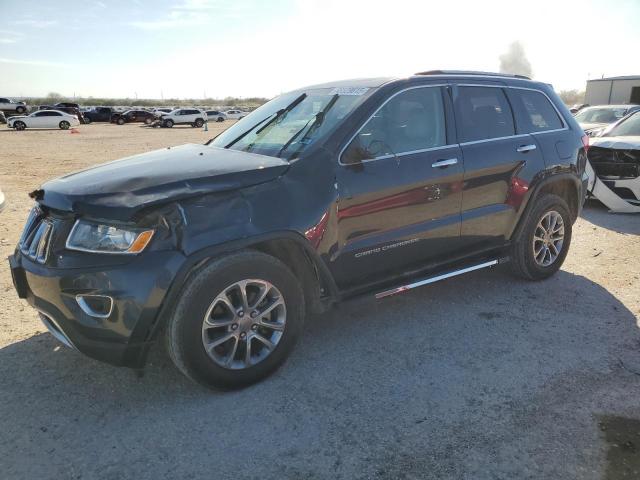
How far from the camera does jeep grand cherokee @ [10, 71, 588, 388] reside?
9.23 ft

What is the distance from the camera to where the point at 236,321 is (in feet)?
10.2

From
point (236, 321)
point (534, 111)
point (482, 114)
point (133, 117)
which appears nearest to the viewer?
point (236, 321)

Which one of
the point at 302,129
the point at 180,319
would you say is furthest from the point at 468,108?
the point at 180,319

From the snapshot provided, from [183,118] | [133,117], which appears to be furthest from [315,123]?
[133,117]

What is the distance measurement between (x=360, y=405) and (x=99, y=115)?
5079 centimetres

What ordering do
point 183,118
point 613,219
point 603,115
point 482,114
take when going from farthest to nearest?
point 183,118 → point 603,115 → point 613,219 → point 482,114

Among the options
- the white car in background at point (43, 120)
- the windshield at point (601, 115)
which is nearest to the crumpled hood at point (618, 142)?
the windshield at point (601, 115)

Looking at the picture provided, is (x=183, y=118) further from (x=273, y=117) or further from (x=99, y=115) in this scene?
(x=273, y=117)

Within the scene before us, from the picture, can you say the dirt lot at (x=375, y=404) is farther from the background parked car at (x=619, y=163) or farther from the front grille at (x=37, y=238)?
the background parked car at (x=619, y=163)

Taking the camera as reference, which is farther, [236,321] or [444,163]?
[444,163]

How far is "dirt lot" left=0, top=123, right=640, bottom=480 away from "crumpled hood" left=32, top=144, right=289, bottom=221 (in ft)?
3.85

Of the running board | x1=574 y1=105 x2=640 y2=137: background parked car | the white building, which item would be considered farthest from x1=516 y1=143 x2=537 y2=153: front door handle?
the white building

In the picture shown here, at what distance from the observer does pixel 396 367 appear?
3.47 metres

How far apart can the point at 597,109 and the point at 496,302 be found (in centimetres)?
1016
